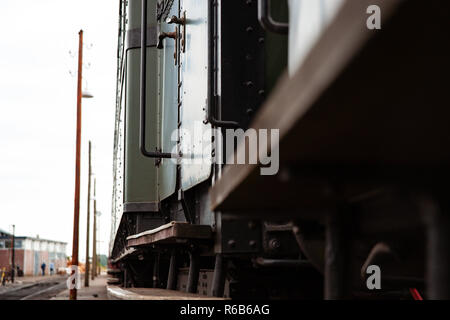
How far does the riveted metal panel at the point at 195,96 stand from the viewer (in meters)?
3.48

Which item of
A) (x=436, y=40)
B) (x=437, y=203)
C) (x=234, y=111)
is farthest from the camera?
(x=234, y=111)

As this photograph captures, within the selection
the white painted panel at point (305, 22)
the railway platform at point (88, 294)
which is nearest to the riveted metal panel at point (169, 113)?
the white painted panel at point (305, 22)

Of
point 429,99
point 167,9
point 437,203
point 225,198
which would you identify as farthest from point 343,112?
point 167,9

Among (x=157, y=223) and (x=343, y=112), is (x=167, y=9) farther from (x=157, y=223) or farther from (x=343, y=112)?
(x=343, y=112)

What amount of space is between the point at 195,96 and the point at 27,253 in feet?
229

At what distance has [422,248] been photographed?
1.24 metres

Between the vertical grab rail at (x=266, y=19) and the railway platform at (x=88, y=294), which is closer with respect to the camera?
the vertical grab rail at (x=266, y=19)

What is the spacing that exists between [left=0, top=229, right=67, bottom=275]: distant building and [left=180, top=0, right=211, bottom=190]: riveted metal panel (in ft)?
206

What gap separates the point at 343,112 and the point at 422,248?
646mm

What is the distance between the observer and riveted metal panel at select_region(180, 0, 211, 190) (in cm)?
348

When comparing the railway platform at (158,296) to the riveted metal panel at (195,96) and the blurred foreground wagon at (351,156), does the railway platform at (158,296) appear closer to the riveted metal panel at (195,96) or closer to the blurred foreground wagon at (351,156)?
the blurred foreground wagon at (351,156)

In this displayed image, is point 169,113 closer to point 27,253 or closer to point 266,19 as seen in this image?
point 266,19

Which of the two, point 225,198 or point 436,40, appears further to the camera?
point 225,198

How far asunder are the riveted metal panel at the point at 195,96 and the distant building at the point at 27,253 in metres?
62.8
